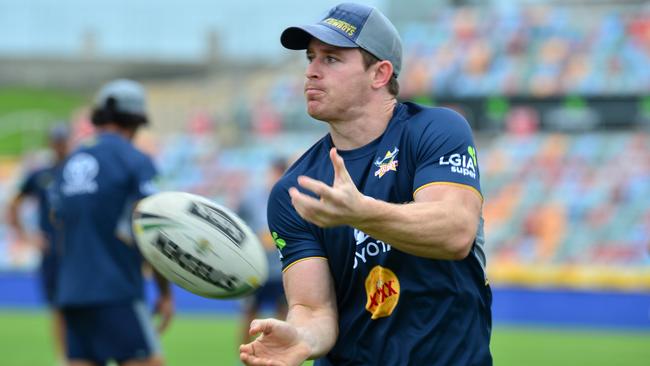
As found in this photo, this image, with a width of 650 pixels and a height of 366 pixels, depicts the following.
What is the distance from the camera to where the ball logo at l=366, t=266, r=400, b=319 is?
4363 mm

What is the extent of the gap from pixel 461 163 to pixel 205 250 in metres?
1.33

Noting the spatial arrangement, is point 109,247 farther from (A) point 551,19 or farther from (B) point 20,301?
(A) point 551,19

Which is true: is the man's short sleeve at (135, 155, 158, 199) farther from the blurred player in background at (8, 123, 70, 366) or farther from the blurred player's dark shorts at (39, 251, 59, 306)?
the blurred player's dark shorts at (39, 251, 59, 306)

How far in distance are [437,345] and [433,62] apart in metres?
20.9

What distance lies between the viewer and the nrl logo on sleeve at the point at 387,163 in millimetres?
4375

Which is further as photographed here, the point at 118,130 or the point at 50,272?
the point at 50,272

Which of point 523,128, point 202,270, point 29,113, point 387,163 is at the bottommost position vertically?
point 29,113

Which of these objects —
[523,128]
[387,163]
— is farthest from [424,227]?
[523,128]

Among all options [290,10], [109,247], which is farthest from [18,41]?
[109,247]

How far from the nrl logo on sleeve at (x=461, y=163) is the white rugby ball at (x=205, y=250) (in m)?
1.24

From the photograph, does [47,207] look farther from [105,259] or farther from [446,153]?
[446,153]

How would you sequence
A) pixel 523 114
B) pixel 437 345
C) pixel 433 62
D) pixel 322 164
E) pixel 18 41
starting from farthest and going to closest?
pixel 18 41
pixel 433 62
pixel 523 114
pixel 322 164
pixel 437 345

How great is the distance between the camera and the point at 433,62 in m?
24.9

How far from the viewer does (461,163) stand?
423cm
